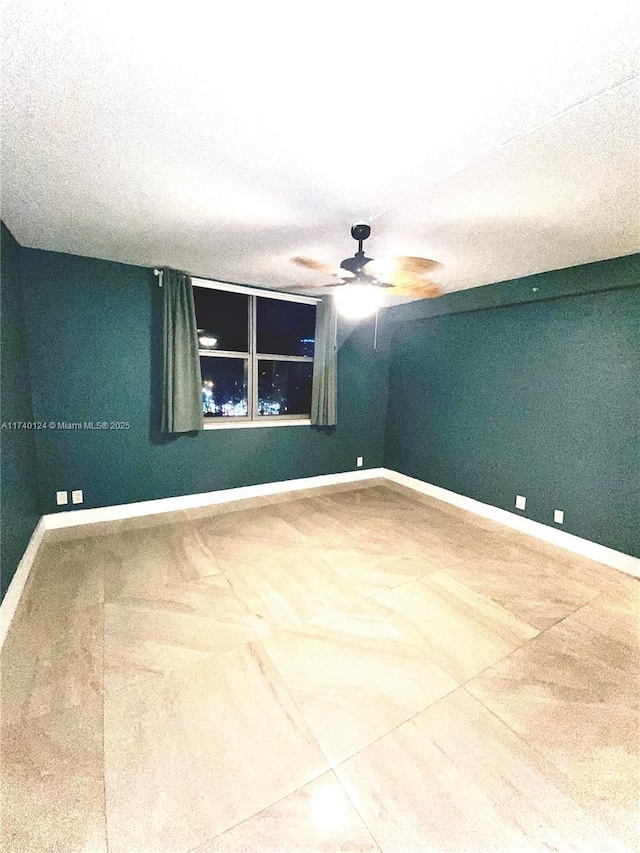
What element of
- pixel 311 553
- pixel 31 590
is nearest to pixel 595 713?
pixel 311 553

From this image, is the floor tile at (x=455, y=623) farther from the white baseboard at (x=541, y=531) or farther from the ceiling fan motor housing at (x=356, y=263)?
the ceiling fan motor housing at (x=356, y=263)

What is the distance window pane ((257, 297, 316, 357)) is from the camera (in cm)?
408

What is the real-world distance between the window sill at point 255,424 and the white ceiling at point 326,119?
198 cm

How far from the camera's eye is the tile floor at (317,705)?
113 cm

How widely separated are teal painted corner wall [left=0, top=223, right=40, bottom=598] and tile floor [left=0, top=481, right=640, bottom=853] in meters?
0.34

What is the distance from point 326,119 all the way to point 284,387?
3.20 m

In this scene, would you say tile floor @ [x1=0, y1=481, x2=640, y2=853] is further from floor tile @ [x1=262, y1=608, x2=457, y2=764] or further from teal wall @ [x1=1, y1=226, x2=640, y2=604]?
teal wall @ [x1=1, y1=226, x2=640, y2=604]

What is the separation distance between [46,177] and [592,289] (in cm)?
379

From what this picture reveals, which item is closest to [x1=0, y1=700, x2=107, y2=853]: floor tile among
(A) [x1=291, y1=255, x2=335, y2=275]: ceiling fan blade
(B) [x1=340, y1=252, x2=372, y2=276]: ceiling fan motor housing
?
(B) [x1=340, y1=252, x2=372, y2=276]: ceiling fan motor housing

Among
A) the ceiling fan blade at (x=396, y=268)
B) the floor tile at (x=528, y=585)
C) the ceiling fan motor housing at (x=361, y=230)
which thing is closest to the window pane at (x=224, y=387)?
the ceiling fan blade at (x=396, y=268)

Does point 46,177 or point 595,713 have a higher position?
point 46,177

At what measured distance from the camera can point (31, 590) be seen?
7.32 ft

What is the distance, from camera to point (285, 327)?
4270 millimetres

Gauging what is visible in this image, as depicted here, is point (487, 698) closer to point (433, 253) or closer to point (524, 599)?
point (524, 599)
